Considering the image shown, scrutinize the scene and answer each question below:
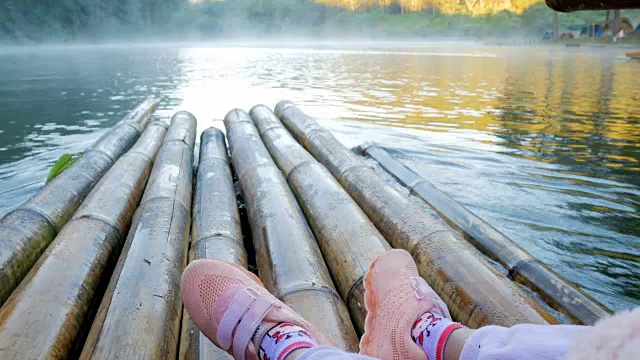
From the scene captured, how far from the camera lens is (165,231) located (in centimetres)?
289

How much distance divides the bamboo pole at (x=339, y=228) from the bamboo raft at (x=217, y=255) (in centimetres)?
1

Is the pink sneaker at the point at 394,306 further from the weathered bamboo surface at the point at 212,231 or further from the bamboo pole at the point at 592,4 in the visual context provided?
the bamboo pole at the point at 592,4

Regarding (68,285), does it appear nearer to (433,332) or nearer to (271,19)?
(433,332)

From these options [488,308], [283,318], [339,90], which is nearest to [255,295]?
[283,318]

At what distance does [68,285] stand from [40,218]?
1157 millimetres

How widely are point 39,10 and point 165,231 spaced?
287ft

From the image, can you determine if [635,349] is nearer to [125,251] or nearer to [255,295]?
[255,295]

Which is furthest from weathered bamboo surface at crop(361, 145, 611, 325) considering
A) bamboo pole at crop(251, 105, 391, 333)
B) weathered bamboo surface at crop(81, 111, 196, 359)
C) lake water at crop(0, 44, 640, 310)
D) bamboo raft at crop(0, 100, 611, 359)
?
weathered bamboo surface at crop(81, 111, 196, 359)

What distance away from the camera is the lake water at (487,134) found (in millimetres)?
4305

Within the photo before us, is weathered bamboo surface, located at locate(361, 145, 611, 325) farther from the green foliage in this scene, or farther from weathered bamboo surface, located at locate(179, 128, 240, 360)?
the green foliage

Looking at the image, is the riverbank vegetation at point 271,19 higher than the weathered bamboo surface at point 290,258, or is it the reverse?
the riverbank vegetation at point 271,19

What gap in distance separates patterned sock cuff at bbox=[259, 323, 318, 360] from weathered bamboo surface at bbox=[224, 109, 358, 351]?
39 cm

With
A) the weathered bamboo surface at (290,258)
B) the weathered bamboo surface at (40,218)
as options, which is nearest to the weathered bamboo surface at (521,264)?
the weathered bamboo surface at (290,258)

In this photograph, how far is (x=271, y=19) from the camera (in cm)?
11650
